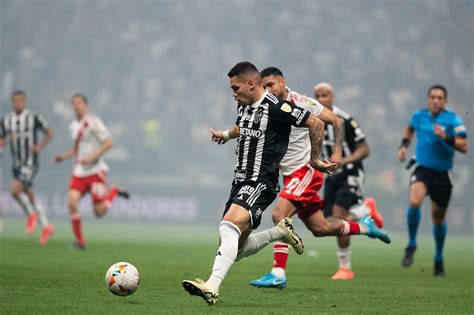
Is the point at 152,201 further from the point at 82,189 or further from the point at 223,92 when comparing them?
the point at 82,189

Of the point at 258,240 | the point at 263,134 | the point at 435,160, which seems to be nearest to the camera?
the point at 263,134

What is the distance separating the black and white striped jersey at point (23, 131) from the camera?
19297 millimetres

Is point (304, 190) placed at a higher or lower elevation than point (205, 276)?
higher

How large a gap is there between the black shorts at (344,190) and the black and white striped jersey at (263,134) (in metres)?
4.29

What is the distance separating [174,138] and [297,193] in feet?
87.7

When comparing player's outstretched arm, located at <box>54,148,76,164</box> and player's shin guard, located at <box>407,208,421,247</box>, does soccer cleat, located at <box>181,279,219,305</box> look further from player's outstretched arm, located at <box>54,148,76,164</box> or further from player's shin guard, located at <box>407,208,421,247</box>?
player's outstretched arm, located at <box>54,148,76,164</box>

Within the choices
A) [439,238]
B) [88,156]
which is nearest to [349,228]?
[439,238]

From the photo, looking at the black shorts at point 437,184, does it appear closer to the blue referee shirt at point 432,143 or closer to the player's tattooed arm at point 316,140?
the blue referee shirt at point 432,143

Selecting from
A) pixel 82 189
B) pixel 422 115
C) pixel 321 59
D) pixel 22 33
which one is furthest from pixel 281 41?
pixel 422 115

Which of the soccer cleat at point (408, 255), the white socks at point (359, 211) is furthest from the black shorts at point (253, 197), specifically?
the soccer cleat at point (408, 255)

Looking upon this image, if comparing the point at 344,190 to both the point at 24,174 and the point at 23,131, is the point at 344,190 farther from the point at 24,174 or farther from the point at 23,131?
the point at 23,131

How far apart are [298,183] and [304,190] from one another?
0.10 metres

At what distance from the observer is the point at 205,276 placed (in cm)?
1139

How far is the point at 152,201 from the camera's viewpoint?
31328 mm
